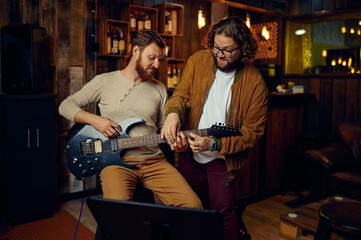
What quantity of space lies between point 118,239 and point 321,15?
4.47 m

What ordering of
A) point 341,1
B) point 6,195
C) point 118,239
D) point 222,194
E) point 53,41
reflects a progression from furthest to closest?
point 341,1
point 53,41
point 6,195
point 222,194
point 118,239

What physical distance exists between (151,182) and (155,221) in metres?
0.82

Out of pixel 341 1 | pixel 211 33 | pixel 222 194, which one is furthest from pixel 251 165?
pixel 341 1

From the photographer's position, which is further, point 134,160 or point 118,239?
point 134,160

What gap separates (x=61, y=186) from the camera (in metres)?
3.68

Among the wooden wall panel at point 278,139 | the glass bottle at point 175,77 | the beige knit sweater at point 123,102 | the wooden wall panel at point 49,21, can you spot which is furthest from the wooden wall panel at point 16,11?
the wooden wall panel at point 278,139

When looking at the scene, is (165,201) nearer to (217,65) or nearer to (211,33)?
(217,65)

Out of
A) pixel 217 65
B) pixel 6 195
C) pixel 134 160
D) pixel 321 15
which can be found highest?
pixel 321 15

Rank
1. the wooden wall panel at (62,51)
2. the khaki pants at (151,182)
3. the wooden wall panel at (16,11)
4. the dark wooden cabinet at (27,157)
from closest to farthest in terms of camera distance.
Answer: the khaki pants at (151,182) < the dark wooden cabinet at (27,157) < the wooden wall panel at (16,11) < the wooden wall panel at (62,51)

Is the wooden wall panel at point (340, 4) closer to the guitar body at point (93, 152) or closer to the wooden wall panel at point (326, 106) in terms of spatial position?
the wooden wall panel at point (326, 106)

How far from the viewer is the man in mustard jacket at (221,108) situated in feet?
6.31

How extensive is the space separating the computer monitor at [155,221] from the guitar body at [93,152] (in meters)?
0.73

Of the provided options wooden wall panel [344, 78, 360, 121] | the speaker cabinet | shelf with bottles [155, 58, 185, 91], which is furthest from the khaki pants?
wooden wall panel [344, 78, 360, 121]

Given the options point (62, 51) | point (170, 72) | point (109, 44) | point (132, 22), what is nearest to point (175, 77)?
point (170, 72)
